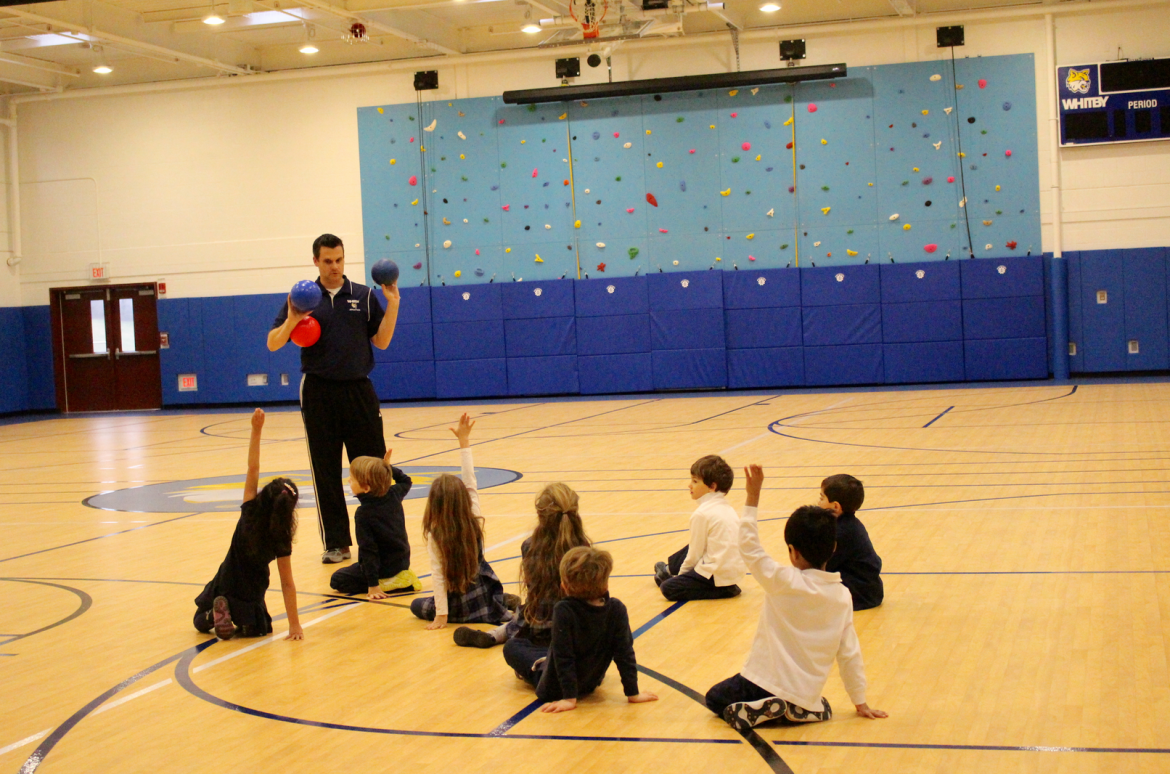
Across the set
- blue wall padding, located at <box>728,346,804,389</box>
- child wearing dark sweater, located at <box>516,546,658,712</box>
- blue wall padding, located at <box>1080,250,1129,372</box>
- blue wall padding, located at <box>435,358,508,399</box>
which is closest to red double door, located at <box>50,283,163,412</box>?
blue wall padding, located at <box>435,358,508,399</box>

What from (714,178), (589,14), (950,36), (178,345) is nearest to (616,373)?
(714,178)

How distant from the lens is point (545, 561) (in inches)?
155

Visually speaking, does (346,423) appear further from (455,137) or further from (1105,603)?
(455,137)

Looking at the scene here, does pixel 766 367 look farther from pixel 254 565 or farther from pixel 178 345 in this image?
pixel 254 565

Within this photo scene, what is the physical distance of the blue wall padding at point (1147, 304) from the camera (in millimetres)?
16828

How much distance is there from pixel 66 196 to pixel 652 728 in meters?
21.0

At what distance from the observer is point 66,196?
69.0ft

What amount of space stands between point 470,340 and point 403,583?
1406 centimetres

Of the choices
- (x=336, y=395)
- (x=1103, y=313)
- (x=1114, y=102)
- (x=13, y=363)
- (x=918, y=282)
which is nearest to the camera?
(x=336, y=395)

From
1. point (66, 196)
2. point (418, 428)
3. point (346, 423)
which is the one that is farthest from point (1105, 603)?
point (66, 196)

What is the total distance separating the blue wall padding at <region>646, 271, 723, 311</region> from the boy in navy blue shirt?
13.8 metres

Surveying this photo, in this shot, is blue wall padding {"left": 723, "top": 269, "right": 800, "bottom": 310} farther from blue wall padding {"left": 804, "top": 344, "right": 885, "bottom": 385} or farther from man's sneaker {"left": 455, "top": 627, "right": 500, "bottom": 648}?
man's sneaker {"left": 455, "top": 627, "right": 500, "bottom": 648}

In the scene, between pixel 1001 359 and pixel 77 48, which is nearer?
pixel 1001 359

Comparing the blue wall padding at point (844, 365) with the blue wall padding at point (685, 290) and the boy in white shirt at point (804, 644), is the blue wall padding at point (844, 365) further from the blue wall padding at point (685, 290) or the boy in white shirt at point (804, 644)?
the boy in white shirt at point (804, 644)
